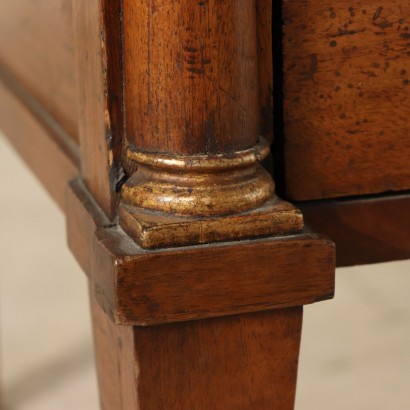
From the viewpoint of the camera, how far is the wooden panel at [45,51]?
2.80 ft

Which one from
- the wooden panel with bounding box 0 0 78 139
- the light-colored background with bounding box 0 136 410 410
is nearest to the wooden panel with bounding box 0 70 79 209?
the wooden panel with bounding box 0 0 78 139

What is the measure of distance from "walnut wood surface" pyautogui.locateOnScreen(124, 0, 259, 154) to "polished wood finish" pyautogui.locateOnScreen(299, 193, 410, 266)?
0.14 meters

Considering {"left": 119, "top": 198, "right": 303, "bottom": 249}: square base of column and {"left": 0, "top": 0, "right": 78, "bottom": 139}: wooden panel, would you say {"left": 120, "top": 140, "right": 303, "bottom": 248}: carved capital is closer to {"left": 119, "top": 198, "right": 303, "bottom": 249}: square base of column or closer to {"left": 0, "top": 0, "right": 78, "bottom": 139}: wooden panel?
{"left": 119, "top": 198, "right": 303, "bottom": 249}: square base of column

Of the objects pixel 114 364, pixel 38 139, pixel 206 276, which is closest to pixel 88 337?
pixel 38 139

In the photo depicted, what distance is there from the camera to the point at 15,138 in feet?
3.86

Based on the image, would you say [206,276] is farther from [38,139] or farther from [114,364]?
[38,139]

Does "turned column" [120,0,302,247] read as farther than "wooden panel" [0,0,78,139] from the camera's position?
No

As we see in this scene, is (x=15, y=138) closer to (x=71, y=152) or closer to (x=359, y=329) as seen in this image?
(x=71, y=152)

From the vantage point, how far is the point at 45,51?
971mm

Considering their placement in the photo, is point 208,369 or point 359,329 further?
point 359,329

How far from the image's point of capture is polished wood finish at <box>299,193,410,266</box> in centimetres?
76

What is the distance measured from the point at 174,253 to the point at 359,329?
123 centimetres

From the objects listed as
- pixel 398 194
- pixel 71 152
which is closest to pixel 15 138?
pixel 71 152

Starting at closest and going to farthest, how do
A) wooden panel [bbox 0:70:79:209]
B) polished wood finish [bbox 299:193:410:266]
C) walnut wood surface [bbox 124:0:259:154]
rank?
walnut wood surface [bbox 124:0:259:154] < polished wood finish [bbox 299:193:410:266] < wooden panel [bbox 0:70:79:209]
